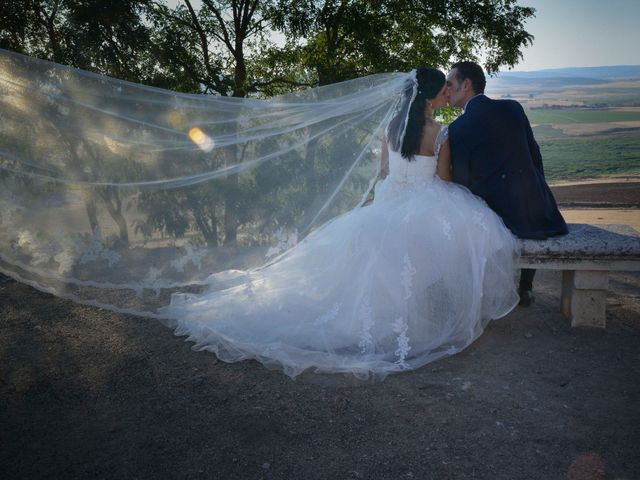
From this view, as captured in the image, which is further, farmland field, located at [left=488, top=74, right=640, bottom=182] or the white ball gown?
farmland field, located at [left=488, top=74, right=640, bottom=182]

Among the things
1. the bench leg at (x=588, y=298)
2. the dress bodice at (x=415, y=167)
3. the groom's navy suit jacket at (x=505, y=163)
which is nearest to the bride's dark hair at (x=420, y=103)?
the dress bodice at (x=415, y=167)

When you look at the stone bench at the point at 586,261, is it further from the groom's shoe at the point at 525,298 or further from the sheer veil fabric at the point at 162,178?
the sheer veil fabric at the point at 162,178

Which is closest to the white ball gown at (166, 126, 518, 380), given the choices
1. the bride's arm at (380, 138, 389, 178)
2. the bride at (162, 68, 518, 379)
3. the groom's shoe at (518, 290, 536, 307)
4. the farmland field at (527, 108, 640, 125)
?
the bride at (162, 68, 518, 379)

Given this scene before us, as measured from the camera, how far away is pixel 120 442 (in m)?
2.71

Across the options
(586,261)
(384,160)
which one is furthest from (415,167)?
(586,261)

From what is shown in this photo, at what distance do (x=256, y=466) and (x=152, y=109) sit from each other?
3315mm

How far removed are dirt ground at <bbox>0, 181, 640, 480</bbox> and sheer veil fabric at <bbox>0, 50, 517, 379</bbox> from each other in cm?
51

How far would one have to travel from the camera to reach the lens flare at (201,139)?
4.54 m

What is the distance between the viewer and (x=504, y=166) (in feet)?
13.7

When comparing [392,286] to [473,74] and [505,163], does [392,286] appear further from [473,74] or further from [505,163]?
[473,74]

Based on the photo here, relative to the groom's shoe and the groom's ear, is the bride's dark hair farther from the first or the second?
the groom's shoe

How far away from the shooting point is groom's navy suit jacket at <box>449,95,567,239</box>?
13.6ft

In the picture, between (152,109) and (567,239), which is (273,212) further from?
(567,239)

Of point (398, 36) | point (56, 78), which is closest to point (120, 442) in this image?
point (56, 78)
